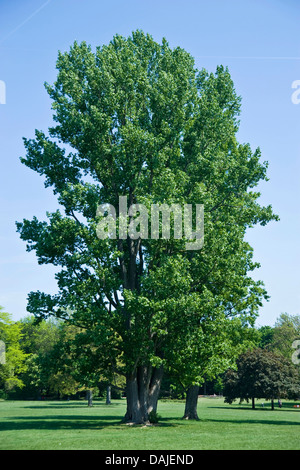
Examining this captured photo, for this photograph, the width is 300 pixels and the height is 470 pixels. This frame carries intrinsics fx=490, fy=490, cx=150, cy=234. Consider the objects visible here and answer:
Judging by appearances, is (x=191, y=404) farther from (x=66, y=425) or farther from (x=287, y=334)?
(x=287, y=334)

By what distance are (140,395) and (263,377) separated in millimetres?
27722

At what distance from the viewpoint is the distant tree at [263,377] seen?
167 ft

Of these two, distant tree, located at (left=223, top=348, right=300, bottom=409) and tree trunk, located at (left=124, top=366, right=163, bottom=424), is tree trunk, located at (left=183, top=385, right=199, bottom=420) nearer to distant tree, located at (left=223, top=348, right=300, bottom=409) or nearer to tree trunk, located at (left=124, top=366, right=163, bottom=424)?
tree trunk, located at (left=124, top=366, right=163, bottom=424)

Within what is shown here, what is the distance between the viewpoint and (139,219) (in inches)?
1027

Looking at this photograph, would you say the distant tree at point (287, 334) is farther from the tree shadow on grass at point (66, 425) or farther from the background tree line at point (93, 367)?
the tree shadow on grass at point (66, 425)

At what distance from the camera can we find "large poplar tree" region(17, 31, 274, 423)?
25.7 meters

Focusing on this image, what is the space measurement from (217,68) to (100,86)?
10.1 m

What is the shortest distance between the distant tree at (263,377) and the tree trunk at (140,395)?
23.4 metres

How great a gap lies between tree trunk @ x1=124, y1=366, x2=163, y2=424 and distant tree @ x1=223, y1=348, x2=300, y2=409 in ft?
76.7

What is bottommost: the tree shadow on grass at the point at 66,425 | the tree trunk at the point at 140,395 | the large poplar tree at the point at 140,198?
the tree shadow on grass at the point at 66,425

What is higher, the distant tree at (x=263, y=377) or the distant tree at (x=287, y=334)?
the distant tree at (x=287, y=334)

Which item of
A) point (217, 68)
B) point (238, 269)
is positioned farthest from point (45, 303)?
point (217, 68)

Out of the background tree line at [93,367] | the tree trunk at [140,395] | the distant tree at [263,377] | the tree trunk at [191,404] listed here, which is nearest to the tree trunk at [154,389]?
the tree trunk at [140,395]

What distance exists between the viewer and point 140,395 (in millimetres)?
28031
